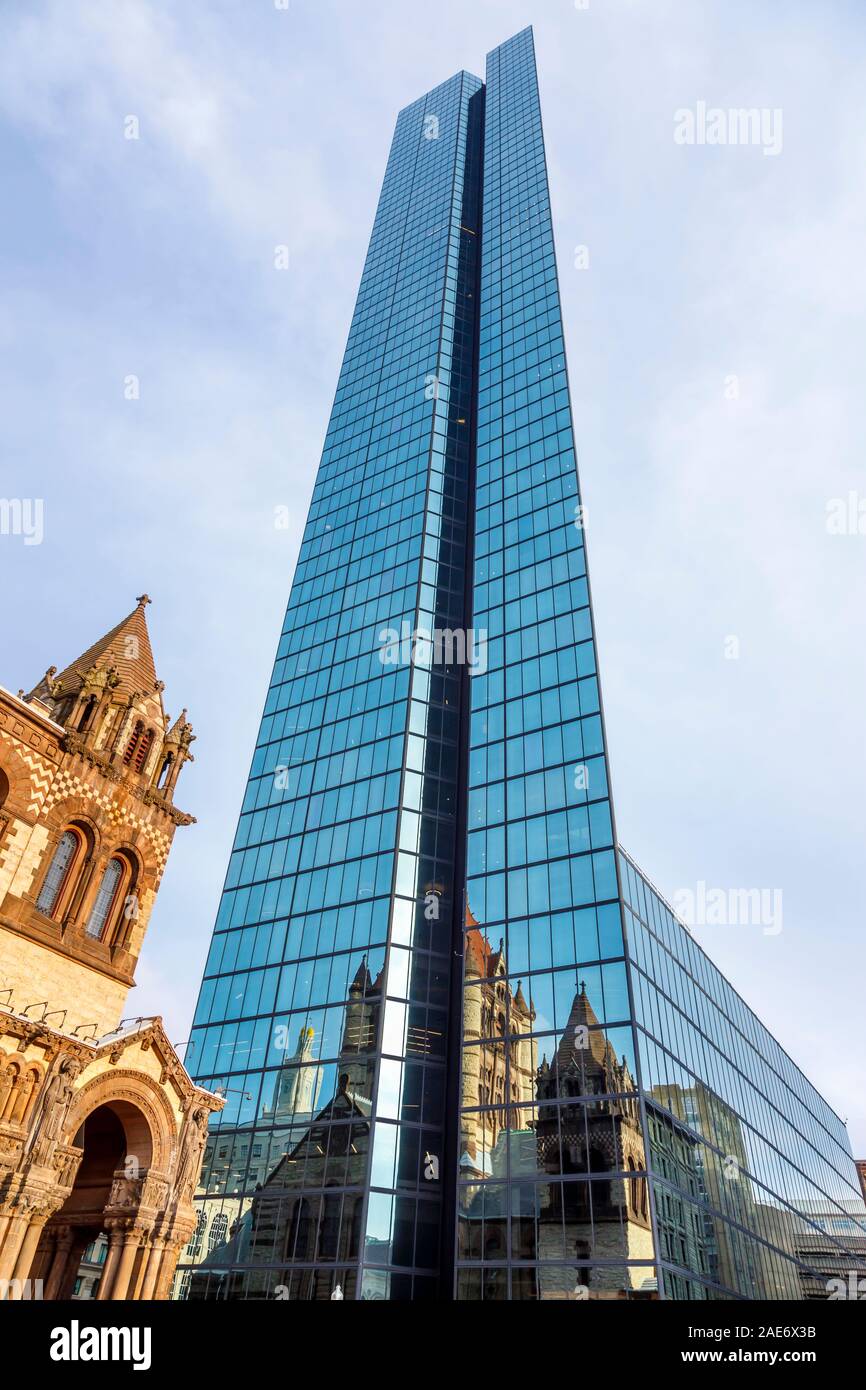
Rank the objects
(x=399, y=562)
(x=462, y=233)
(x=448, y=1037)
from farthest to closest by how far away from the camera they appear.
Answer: (x=462, y=233) < (x=399, y=562) < (x=448, y=1037)

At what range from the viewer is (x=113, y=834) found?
3503cm

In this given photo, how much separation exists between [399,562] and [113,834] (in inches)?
1669

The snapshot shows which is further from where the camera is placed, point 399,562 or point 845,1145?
point 845,1145

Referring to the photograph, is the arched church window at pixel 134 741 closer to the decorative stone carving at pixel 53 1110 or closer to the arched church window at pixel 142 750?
the arched church window at pixel 142 750

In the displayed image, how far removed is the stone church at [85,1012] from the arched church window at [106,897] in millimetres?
66

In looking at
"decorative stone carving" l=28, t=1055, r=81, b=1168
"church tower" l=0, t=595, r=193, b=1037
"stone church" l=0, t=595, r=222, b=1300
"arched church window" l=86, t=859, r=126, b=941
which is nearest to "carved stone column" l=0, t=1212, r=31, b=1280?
"stone church" l=0, t=595, r=222, b=1300

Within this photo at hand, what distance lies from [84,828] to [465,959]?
2785 cm

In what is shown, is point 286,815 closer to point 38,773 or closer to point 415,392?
point 38,773

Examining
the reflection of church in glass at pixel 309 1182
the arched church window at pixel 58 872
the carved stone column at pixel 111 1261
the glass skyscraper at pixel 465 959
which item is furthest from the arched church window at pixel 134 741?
the reflection of church in glass at pixel 309 1182

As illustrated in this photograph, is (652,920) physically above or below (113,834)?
above

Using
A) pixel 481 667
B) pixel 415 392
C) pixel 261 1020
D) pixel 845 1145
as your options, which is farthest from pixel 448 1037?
pixel 845 1145

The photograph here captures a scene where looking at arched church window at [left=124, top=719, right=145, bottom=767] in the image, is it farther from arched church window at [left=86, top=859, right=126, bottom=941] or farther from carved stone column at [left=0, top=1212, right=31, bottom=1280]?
carved stone column at [left=0, top=1212, right=31, bottom=1280]

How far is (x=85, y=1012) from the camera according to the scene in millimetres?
31984

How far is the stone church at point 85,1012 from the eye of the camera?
84.7 feet
